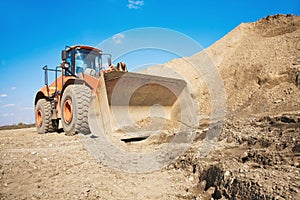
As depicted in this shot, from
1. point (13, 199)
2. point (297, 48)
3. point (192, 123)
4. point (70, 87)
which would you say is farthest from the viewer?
point (297, 48)

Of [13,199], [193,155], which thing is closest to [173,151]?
[193,155]

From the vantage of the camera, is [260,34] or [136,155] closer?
[136,155]

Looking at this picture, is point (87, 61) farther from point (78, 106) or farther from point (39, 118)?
point (39, 118)

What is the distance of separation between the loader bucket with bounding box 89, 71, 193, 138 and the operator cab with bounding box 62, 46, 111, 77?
1.45 m

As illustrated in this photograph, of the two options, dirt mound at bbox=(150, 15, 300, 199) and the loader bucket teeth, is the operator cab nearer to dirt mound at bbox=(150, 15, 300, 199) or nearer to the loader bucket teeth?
the loader bucket teeth

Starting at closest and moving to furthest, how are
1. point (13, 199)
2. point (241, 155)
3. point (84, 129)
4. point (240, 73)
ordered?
point (13, 199) → point (241, 155) → point (84, 129) → point (240, 73)

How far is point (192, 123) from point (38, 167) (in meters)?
3.80

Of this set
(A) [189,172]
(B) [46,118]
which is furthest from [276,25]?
Result: (A) [189,172]

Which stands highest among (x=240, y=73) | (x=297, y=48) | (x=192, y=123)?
(x=297, y=48)

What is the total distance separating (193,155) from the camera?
124 inches

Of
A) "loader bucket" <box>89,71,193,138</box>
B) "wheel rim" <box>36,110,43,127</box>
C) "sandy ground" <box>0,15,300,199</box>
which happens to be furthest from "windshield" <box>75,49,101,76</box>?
"sandy ground" <box>0,15,300,199</box>

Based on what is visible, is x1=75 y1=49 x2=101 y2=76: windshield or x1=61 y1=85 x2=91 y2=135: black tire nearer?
x1=61 y1=85 x2=91 y2=135: black tire

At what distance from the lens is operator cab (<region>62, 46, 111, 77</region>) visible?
6.23m

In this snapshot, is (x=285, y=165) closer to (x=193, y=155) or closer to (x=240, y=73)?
(x=193, y=155)
